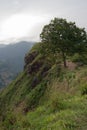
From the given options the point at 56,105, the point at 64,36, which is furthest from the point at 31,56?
the point at 56,105

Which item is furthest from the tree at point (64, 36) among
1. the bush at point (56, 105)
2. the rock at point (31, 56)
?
the rock at point (31, 56)

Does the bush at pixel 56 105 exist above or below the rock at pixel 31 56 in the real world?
above

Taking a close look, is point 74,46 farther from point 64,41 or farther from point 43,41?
point 43,41

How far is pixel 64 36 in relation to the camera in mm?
55094

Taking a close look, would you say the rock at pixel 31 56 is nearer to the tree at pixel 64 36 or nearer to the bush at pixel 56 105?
the tree at pixel 64 36

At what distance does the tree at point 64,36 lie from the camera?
181ft

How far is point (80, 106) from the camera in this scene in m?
14.4

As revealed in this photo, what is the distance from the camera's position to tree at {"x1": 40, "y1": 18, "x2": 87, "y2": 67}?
55094 mm

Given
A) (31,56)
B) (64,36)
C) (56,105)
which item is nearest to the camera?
(56,105)

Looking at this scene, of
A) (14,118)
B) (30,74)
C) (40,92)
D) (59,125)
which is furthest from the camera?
(30,74)

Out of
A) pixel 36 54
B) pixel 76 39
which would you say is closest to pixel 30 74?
pixel 36 54

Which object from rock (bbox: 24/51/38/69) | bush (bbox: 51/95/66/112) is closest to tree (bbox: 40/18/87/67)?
bush (bbox: 51/95/66/112)

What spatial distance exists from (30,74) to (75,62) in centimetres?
4172

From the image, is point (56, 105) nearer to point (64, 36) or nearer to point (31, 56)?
point (64, 36)
